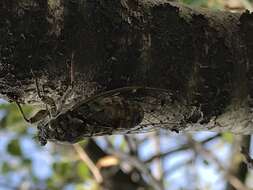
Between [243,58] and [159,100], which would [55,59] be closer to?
[159,100]

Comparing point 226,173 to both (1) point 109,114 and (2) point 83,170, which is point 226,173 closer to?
(2) point 83,170

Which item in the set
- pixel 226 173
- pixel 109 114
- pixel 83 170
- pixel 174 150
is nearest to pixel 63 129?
pixel 109 114

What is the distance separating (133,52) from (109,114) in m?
0.11

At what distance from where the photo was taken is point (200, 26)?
3.27 ft

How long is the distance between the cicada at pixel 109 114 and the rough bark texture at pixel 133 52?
0.02 m

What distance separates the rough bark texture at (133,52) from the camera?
0.82m

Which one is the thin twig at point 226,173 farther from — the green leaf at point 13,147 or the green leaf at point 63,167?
the green leaf at point 13,147

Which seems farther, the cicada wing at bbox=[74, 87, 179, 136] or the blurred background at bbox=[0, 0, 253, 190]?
the blurred background at bbox=[0, 0, 253, 190]

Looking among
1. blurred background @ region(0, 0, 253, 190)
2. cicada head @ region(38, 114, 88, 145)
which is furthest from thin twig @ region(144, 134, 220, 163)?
cicada head @ region(38, 114, 88, 145)

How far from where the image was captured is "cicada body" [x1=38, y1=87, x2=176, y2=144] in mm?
919

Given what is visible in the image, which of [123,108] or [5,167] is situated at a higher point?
[123,108]

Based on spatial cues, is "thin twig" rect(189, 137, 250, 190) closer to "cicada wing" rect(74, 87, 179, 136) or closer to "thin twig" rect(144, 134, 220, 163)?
"thin twig" rect(144, 134, 220, 163)

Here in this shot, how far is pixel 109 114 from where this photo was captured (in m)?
0.93

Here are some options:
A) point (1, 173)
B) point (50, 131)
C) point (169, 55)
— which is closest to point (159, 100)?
point (169, 55)
